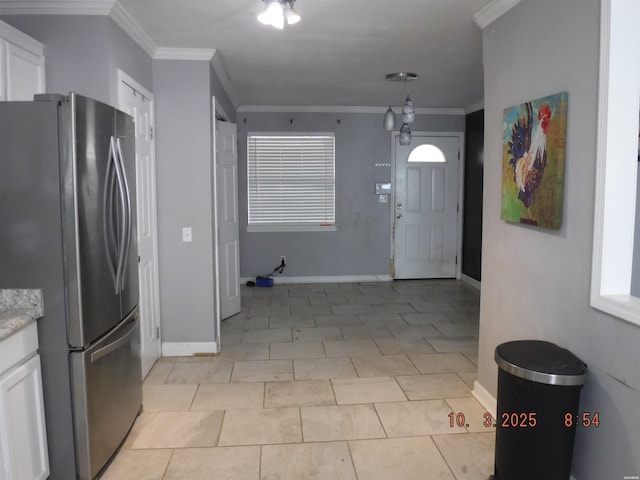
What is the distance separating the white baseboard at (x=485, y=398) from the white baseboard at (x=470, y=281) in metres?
3.36

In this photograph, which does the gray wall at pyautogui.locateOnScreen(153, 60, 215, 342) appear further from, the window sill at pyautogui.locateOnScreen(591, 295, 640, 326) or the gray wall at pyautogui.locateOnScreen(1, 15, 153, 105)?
the window sill at pyautogui.locateOnScreen(591, 295, 640, 326)

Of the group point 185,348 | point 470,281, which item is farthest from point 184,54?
point 470,281

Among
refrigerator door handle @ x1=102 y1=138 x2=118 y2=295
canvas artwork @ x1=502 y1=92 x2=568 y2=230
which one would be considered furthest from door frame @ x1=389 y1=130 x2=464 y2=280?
refrigerator door handle @ x1=102 y1=138 x2=118 y2=295

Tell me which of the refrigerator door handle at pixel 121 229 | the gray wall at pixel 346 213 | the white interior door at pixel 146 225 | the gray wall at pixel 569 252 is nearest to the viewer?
the gray wall at pixel 569 252

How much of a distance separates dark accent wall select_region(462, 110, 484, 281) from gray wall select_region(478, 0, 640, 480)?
3.61 metres

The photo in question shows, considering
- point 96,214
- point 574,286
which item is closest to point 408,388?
point 574,286

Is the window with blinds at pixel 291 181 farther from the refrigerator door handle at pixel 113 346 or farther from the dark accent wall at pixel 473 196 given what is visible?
the refrigerator door handle at pixel 113 346

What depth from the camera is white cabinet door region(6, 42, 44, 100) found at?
2371 mm

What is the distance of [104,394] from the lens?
2.28m

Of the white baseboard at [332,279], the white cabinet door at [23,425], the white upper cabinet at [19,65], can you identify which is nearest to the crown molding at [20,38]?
the white upper cabinet at [19,65]

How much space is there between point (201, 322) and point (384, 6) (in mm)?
2761

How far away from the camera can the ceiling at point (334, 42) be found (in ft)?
9.39

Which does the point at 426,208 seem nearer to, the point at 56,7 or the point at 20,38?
the point at 56,7

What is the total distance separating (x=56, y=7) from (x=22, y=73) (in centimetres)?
47
